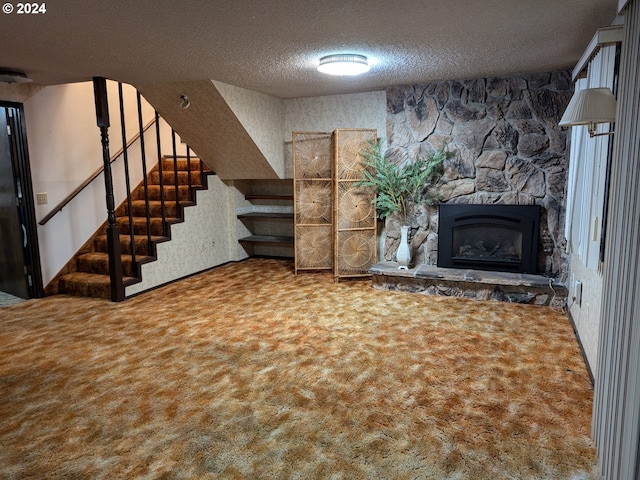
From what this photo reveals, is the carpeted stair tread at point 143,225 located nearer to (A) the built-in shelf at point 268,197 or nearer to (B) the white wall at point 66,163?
(B) the white wall at point 66,163

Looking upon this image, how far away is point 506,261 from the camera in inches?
183

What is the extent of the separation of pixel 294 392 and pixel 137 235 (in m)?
3.50

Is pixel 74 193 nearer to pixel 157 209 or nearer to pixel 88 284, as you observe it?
pixel 157 209

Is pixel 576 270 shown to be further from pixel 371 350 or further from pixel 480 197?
pixel 371 350

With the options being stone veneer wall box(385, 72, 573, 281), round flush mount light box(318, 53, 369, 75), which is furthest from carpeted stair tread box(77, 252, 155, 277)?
stone veneer wall box(385, 72, 573, 281)

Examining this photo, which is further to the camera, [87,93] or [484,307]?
[87,93]

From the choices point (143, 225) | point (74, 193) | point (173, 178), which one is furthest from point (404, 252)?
point (74, 193)

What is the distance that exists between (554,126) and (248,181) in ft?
13.7

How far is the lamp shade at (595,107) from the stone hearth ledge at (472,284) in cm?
233

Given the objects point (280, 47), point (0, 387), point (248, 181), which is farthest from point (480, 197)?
point (0, 387)

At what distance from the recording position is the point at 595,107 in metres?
2.22

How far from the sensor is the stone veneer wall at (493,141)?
4406mm

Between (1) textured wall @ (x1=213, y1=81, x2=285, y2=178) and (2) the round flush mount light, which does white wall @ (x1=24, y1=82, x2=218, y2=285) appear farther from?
(2) the round flush mount light

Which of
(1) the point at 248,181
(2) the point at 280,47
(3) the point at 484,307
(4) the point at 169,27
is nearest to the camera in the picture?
(4) the point at 169,27
